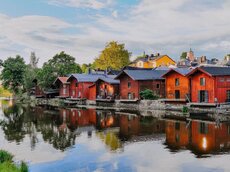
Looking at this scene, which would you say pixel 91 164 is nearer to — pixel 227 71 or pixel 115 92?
pixel 227 71

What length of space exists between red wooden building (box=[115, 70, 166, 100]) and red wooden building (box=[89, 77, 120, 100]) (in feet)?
12.6

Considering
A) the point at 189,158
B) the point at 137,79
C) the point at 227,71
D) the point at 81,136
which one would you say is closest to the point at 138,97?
the point at 137,79

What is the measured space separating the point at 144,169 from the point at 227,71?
105 ft

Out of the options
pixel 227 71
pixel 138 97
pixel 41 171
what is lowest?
pixel 41 171

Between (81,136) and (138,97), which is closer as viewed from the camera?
(81,136)

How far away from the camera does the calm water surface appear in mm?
16203

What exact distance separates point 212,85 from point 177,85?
821cm

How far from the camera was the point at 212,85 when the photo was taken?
43.3 m

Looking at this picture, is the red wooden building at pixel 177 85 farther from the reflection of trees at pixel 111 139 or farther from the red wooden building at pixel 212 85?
the reflection of trees at pixel 111 139

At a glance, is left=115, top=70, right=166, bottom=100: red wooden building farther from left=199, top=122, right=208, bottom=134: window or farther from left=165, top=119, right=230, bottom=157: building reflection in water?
left=199, top=122, right=208, bottom=134: window

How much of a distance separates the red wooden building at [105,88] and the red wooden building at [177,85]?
12372 mm

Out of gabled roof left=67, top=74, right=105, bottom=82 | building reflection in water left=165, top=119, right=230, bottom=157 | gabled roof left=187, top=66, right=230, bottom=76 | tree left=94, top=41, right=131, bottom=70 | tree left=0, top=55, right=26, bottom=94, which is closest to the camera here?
building reflection in water left=165, top=119, right=230, bottom=157

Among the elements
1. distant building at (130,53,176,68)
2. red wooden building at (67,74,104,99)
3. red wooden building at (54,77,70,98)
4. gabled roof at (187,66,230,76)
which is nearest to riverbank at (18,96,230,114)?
red wooden building at (67,74,104,99)

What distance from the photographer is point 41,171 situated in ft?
→ 50.9
